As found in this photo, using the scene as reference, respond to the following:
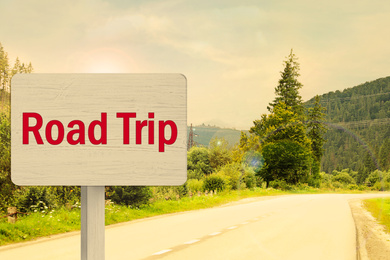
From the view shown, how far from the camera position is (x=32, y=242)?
12.1m

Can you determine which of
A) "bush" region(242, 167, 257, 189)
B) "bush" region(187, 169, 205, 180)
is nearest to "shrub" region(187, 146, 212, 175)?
"bush" region(187, 169, 205, 180)

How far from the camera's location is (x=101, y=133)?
2.34 meters

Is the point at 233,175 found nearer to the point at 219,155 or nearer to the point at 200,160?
the point at 200,160

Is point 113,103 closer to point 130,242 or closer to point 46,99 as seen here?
point 46,99

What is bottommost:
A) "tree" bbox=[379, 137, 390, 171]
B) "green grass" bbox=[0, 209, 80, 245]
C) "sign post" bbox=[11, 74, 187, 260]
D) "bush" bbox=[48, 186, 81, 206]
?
"tree" bbox=[379, 137, 390, 171]

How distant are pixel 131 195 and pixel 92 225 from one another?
58.1 ft

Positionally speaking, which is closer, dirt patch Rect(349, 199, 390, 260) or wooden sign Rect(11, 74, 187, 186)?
wooden sign Rect(11, 74, 187, 186)

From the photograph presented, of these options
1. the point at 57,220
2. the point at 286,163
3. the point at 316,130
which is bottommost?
the point at 286,163

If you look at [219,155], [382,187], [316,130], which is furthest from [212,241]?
[382,187]

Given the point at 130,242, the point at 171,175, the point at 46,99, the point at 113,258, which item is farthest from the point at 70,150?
the point at 130,242

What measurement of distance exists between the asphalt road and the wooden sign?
7848 mm

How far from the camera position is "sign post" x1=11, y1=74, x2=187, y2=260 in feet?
7.63

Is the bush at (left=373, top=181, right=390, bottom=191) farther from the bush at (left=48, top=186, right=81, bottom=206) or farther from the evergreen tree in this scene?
the bush at (left=48, top=186, right=81, bottom=206)

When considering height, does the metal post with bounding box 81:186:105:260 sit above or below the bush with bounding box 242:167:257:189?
above
